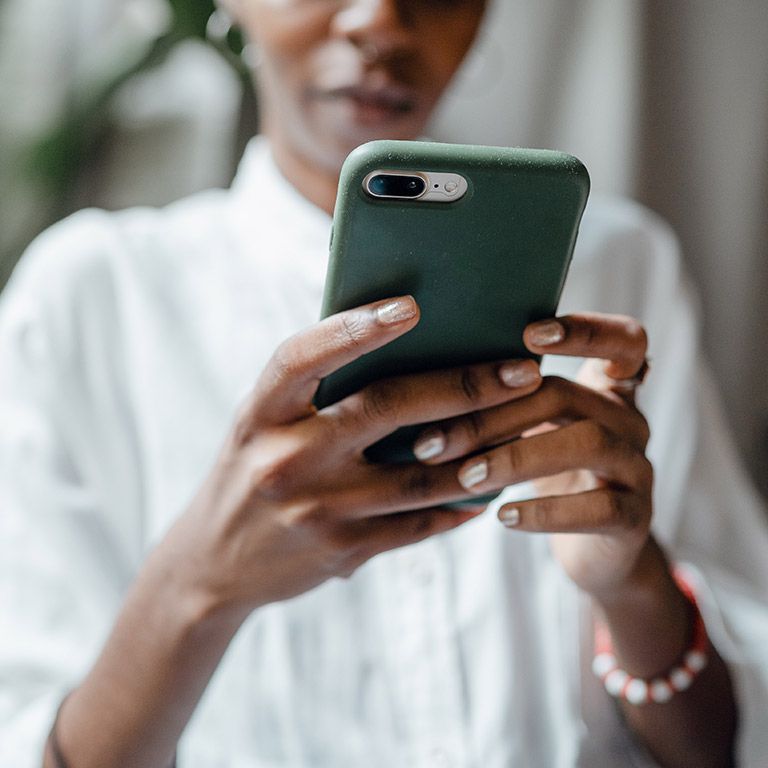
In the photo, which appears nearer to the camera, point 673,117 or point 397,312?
point 397,312

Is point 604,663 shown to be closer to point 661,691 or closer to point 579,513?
point 661,691

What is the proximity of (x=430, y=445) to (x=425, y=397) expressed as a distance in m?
0.03

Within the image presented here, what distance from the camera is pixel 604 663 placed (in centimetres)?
62

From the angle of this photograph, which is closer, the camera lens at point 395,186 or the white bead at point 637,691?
the camera lens at point 395,186

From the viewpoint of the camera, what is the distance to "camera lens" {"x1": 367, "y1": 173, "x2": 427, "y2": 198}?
38 centimetres

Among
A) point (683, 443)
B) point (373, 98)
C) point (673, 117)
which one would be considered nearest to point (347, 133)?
point (373, 98)

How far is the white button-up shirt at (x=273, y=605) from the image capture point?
0.62 m

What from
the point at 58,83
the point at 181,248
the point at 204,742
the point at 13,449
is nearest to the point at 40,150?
the point at 58,83

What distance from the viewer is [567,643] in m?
0.66

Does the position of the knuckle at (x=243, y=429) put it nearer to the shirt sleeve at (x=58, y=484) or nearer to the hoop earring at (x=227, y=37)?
the shirt sleeve at (x=58, y=484)

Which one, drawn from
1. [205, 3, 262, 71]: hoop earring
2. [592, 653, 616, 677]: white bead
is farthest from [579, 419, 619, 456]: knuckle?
[205, 3, 262, 71]: hoop earring

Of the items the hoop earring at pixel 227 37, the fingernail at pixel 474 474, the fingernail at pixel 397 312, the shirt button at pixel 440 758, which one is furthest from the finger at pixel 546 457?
the hoop earring at pixel 227 37

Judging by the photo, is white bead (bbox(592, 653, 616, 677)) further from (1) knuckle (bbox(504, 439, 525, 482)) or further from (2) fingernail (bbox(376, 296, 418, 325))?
(2) fingernail (bbox(376, 296, 418, 325))

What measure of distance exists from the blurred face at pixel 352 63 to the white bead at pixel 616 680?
15.9 inches
